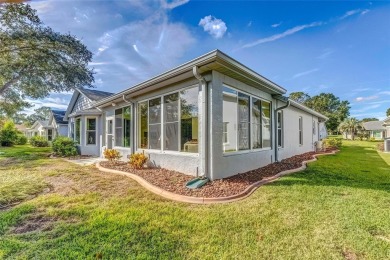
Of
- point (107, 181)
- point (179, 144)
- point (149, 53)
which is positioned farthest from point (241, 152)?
point (149, 53)

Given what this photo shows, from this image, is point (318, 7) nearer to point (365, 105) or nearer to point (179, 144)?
point (179, 144)

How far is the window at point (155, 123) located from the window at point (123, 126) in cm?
205

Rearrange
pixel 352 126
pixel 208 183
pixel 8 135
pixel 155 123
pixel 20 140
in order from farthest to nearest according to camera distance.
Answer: pixel 352 126 < pixel 20 140 < pixel 8 135 < pixel 155 123 < pixel 208 183

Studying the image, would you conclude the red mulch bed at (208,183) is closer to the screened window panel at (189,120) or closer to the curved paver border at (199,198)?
the curved paver border at (199,198)

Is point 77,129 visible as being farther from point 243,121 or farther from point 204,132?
point 243,121

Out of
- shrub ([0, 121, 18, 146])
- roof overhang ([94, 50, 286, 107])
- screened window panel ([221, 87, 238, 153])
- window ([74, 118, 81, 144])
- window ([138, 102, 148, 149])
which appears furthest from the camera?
shrub ([0, 121, 18, 146])

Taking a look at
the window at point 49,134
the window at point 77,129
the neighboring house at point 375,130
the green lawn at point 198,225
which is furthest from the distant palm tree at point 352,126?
the window at point 49,134

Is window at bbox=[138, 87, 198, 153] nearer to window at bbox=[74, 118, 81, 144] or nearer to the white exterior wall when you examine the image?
the white exterior wall

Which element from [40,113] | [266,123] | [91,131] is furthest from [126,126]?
[40,113]

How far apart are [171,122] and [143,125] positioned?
2.02m

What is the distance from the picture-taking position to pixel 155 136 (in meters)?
7.76

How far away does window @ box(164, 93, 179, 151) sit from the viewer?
6793mm

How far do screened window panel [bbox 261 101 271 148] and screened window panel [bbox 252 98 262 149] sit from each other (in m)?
0.31

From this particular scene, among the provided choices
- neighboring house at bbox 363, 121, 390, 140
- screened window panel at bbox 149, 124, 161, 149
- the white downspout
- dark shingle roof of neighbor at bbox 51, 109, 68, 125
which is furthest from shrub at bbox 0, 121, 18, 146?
neighboring house at bbox 363, 121, 390, 140
